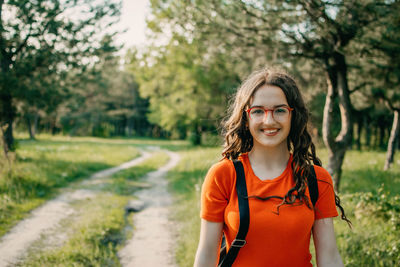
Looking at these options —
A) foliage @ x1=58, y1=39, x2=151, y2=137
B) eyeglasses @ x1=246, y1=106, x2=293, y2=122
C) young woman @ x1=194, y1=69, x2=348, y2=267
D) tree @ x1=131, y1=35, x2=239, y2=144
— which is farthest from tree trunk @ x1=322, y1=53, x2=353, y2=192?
foliage @ x1=58, y1=39, x2=151, y2=137

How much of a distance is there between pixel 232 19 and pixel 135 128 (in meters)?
64.2

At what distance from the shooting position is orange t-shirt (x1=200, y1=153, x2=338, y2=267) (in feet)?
5.92

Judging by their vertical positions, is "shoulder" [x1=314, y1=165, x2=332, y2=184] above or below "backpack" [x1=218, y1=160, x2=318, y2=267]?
above

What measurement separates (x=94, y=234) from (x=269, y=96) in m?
4.76

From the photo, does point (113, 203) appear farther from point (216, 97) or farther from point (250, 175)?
point (216, 97)

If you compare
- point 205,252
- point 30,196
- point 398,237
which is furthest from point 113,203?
point 205,252

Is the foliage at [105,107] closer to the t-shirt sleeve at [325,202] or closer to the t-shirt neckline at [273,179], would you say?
the t-shirt neckline at [273,179]

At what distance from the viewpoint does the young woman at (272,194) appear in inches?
71.6

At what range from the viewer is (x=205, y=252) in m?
1.91

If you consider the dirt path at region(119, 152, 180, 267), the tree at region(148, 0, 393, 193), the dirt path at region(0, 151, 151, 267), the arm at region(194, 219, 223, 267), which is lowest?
the dirt path at region(119, 152, 180, 267)

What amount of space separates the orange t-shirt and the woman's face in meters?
0.23

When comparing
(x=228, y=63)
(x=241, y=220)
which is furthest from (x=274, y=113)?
(x=228, y=63)

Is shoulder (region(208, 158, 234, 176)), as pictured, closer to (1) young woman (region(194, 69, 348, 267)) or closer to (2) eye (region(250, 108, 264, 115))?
(1) young woman (region(194, 69, 348, 267))

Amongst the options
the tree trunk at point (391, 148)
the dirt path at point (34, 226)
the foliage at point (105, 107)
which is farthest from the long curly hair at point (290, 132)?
the foliage at point (105, 107)
